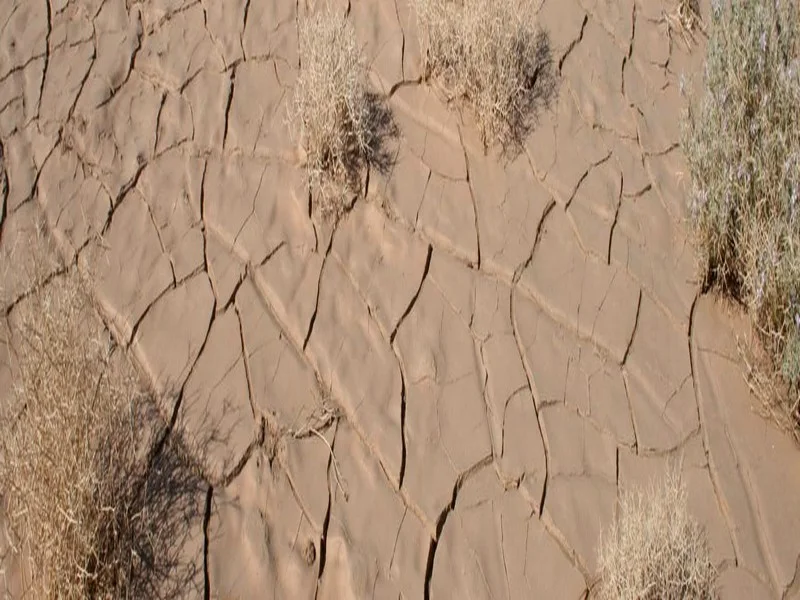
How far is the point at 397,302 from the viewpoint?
11.3 ft

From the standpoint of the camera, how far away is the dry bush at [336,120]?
364cm

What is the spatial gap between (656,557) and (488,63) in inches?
79.3

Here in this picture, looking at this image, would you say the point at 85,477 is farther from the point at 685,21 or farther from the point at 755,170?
the point at 685,21

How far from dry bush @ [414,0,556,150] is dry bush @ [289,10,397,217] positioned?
0.32 metres

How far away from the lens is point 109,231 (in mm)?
3576

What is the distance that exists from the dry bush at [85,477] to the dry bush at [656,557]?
1235 mm

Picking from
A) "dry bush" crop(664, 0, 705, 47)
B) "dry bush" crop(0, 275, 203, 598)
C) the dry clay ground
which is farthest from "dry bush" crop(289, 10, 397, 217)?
"dry bush" crop(664, 0, 705, 47)

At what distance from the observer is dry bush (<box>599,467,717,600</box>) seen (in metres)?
2.79

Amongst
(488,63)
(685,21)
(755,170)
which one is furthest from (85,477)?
(685,21)

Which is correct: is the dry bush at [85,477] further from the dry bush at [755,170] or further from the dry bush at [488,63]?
the dry bush at [755,170]

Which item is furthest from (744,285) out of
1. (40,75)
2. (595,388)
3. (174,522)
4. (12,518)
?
(40,75)

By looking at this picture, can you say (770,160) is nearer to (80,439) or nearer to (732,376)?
(732,376)

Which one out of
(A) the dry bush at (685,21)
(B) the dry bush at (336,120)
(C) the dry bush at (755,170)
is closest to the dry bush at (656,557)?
(C) the dry bush at (755,170)

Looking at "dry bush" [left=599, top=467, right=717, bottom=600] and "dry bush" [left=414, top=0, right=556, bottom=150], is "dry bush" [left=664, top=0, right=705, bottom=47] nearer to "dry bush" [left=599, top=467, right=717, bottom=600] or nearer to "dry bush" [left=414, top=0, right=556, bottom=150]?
"dry bush" [left=414, top=0, right=556, bottom=150]
